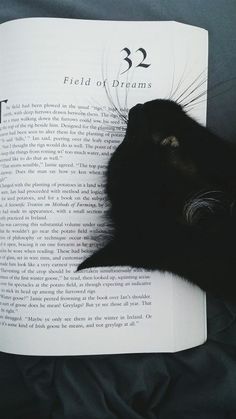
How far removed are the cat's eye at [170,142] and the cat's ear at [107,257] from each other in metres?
0.15

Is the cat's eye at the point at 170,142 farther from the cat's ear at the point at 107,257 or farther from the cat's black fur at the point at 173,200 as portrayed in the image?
the cat's ear at the point at 107,257

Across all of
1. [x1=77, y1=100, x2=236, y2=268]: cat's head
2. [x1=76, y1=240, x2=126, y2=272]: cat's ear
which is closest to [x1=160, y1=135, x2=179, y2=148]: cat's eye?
[x1=77, y1=100, x2=236, y2=268]: cat's head

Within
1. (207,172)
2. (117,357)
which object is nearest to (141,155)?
(207,172)

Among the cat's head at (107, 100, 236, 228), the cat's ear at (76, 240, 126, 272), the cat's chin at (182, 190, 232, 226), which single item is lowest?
the cat's ear at (76, 240, 126, 272)

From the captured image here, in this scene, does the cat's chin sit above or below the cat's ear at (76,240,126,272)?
above

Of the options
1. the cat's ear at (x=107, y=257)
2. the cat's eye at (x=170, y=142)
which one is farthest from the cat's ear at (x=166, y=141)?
the cat's ear at (x=107, y=257)

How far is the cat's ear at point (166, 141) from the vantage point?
2.24 feet

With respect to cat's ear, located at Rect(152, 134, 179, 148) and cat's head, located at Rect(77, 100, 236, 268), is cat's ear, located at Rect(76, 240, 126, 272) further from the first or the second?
cat's ear, located at Rect(152, 134, 179, 148)

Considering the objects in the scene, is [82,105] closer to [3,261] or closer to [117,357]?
[3,261]

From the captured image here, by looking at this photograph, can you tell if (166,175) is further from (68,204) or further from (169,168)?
(68,204)

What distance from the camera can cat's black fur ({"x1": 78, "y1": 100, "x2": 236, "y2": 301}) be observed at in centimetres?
64

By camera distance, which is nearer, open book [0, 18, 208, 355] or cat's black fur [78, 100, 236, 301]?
cat's black fur [78, 100, 236, 301]

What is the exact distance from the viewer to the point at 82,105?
76 centimetres

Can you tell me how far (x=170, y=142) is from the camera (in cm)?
69
